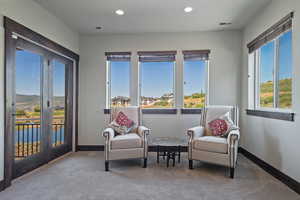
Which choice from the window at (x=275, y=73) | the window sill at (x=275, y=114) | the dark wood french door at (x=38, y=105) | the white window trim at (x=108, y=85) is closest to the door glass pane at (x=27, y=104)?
the dark wood french door at (x=38, y=105)

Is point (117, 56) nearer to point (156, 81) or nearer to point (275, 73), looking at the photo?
point (156, 81)

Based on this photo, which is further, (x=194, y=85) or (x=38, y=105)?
(x=194, y=85)

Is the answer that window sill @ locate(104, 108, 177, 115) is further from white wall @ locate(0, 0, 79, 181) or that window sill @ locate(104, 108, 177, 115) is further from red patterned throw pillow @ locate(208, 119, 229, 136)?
white wall @ locate(0, 0, 79, 181)

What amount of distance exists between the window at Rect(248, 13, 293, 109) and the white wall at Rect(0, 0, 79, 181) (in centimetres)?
369

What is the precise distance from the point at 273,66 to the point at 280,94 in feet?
1.63

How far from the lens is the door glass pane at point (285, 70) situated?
2672mm

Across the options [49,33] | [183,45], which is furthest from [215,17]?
[49,33]

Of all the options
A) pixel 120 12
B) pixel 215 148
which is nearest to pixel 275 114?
pixel 215 148

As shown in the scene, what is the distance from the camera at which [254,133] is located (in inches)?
140

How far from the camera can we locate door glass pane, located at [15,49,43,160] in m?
2.80

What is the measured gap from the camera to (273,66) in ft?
10.2

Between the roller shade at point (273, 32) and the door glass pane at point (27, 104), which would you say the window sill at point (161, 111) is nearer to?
the roller shade at point (273, 32)

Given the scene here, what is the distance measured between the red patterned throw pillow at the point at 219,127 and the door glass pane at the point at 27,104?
300cm

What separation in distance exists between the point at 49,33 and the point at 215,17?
119 inches
